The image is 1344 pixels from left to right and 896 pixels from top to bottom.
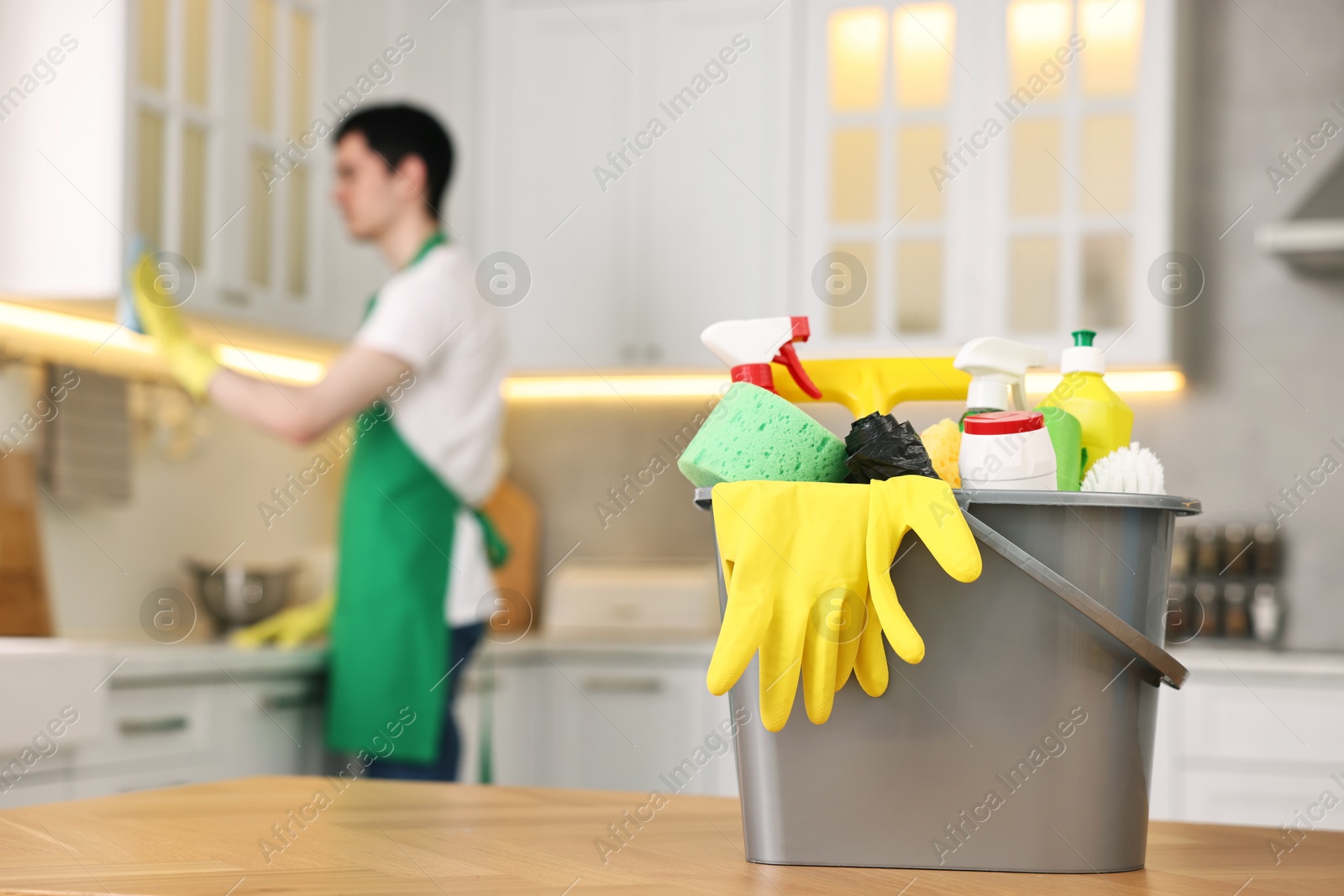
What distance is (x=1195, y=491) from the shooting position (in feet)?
9.12

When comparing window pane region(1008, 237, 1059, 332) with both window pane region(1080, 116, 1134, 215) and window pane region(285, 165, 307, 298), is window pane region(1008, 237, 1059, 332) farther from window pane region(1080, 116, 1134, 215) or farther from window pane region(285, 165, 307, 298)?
window pane region(285, 165, 307, 298)

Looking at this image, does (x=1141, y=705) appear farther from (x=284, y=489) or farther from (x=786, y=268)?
(x=284, y=489)

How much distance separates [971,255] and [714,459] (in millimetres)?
2251

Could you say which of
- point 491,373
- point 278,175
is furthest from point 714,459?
point 278,175

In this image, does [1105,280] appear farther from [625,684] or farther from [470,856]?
[470,856]

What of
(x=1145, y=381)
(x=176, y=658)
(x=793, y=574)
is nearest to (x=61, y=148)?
(x=176, y=658)

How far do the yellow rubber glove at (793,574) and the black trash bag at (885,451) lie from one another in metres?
0.02

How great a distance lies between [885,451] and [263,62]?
82.6 inches

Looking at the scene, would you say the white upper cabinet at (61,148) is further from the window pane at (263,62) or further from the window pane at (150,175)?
the window pane at (263,62)

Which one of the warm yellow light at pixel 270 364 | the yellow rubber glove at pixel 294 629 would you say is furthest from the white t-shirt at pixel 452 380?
the warm yellow light at pixel 270 364

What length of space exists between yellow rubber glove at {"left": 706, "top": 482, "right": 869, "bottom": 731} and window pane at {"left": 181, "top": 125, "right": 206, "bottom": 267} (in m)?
1.86

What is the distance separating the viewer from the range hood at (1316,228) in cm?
238

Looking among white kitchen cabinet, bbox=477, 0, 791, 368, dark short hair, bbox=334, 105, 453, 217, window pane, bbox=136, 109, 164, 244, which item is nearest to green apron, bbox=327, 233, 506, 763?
dark short hair, bbox=334, 105, 453, 217

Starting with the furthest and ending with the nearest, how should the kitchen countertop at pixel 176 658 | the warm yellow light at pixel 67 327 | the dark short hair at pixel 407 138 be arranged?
the warm yellow light at pixel 67 327 < the dark short hair at pixel 407 138 < the kitchen countertop at pixel 176 658
